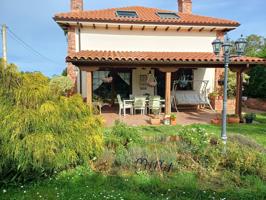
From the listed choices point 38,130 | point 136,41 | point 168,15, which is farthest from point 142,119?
point 168,15

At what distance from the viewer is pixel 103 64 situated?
30.7 feet

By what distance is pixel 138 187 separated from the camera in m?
4.09

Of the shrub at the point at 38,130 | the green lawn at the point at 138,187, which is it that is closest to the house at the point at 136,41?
the shrub at the point at 38,130

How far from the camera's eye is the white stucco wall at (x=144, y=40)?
13199 mm

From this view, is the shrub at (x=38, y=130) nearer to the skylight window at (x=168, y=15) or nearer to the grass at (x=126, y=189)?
the grass at (x=126, y=189)

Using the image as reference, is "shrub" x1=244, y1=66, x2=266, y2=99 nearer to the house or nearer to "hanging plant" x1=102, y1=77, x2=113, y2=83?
the house

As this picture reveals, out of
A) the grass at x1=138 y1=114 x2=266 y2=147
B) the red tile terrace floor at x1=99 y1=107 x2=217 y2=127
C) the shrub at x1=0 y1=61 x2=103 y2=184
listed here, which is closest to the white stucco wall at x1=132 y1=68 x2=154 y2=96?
the red tile terrace floor at x1=99 y1=107 x2=217 y2=127

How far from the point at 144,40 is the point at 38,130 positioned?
1056 centimetres

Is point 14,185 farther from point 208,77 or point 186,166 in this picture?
point 208,77

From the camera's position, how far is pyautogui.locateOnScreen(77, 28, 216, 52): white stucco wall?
520 inches

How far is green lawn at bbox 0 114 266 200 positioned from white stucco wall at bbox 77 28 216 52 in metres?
9.67

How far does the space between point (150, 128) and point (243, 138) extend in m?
3.23

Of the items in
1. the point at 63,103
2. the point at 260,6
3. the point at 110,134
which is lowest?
the point at 110,134

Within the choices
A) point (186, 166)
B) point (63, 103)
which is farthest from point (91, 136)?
point (186, 166)
